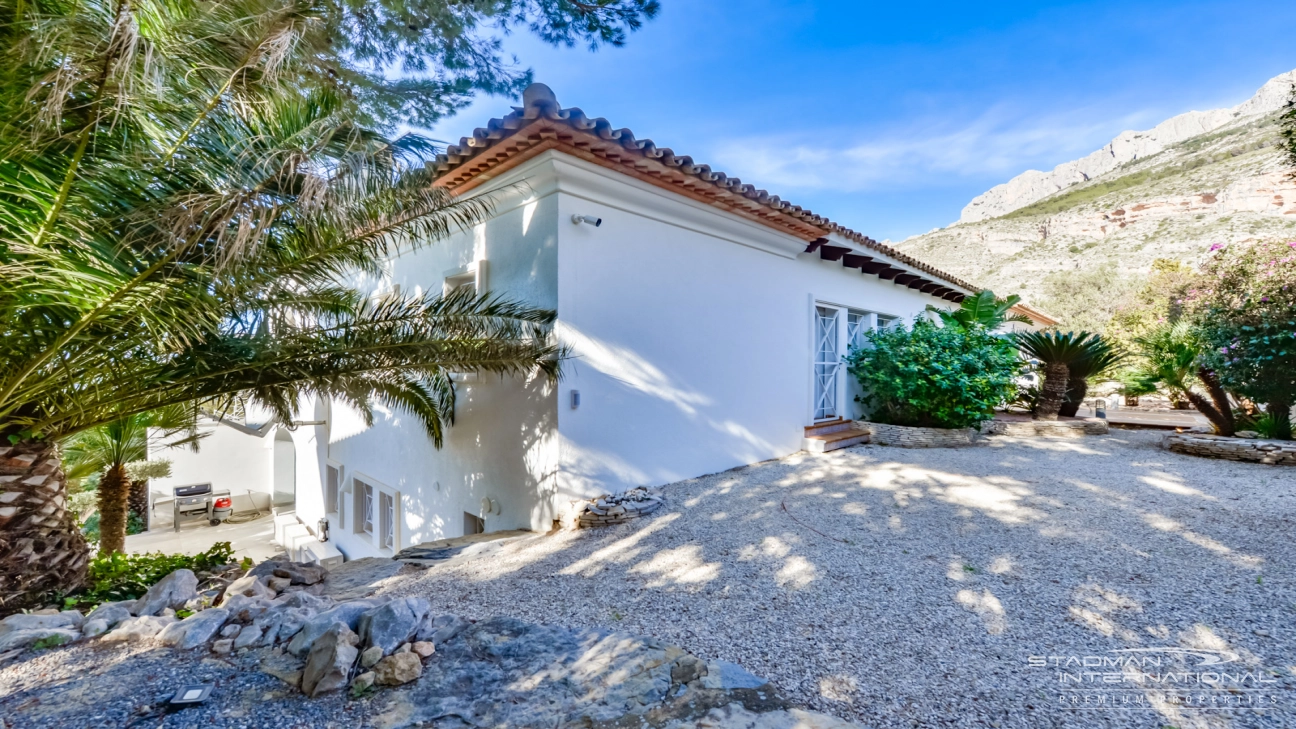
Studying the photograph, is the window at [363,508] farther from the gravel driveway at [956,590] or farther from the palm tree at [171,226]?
the gravel driveway at [956,590]

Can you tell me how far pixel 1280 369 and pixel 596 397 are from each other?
11.3m

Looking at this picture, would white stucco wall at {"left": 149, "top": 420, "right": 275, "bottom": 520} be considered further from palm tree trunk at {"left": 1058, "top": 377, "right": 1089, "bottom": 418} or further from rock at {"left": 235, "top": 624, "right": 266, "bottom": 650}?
palm tree trunk at {"left": 1058, "top": 377, "right": 1089, "bottom": 418}

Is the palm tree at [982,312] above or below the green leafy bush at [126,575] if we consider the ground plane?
above

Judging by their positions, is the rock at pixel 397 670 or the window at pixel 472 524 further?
the window at pixel 472 524

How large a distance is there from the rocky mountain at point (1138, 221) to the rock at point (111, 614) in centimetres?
4236

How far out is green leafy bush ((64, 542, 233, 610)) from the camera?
434 centimetres

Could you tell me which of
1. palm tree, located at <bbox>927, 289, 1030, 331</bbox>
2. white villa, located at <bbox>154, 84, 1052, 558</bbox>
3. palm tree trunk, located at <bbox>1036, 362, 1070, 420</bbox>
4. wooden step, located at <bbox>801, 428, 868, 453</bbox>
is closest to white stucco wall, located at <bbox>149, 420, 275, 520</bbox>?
white villa, located at <bbox>154, 84, 1052, 558</bbox>

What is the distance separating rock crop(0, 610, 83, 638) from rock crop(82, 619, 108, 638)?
13cm

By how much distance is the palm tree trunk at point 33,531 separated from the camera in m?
3.99

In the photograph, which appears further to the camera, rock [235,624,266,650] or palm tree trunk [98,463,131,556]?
palm tree trunk [98,463,131,556]

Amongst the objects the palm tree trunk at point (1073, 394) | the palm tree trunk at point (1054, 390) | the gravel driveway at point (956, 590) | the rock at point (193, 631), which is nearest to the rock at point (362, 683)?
the gravel driveway at point (956, 590)

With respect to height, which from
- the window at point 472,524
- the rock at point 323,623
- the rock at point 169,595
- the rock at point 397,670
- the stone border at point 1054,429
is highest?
the stone border at point 1054,429

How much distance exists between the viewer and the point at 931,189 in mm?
30672

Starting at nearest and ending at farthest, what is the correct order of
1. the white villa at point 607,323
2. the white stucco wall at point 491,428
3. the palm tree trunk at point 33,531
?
the palm tree trunk at point 33,531, the white villa at point 607,323, the white stucco wall at point 491,428
